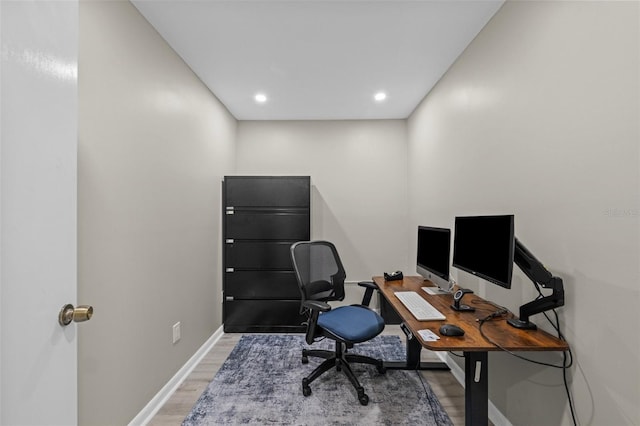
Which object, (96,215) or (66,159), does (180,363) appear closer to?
(96,215)

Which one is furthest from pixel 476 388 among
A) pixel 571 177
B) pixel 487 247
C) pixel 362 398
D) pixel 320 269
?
pixel 320 269

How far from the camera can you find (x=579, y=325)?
1235 mm

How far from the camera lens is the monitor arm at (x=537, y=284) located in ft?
4.15

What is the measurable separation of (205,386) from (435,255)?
2.08m

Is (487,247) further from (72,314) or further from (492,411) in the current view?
(72,314)

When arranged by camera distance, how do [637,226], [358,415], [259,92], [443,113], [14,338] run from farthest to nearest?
[259,92] → [443,113] → [358,415] → [637,226] → [14,338]

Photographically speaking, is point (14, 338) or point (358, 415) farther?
point (358, 415)

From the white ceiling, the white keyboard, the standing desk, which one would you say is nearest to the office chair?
the white keyboard

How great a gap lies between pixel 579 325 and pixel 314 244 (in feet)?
5.96

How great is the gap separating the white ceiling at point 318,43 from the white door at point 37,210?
1.15 m

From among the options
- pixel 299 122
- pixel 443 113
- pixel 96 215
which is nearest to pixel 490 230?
pixel 443 113

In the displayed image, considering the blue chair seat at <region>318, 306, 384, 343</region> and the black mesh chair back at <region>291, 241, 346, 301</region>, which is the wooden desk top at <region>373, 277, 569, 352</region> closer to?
the blue chair seat at <region>318, 306, 384, 343</region>

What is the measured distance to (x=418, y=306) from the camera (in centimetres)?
173

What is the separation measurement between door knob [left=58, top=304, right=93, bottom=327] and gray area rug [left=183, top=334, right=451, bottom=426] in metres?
1.41
